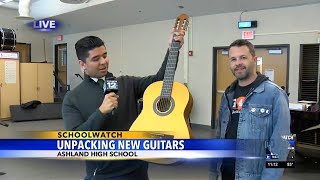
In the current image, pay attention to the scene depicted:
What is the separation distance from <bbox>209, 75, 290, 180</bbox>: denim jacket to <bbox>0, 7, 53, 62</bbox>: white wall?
32.9 feet

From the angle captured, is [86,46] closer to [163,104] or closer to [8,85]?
[163,104]

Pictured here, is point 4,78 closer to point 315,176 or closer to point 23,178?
point 23,178

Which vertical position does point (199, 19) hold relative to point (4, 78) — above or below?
above

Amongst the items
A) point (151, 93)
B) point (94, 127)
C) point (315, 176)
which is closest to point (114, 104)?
point (94, 127)

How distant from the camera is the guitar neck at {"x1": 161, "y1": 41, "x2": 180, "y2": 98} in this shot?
1.72 m

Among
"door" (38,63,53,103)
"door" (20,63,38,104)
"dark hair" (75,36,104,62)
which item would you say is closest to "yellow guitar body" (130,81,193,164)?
"dark hair" (75,36,104,62)

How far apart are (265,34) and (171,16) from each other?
2284 mm

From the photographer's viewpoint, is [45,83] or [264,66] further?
[45,83]

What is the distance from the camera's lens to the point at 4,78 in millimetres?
8336

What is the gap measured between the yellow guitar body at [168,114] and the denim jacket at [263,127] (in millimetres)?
247

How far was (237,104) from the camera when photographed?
1748 millimetres

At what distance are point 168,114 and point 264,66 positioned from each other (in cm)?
538

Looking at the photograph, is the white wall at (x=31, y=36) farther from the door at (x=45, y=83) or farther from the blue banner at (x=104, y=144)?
the blue banner at (x=104, y=144)

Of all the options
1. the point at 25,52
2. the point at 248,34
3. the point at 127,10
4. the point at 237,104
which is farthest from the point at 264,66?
the point at 25,52
